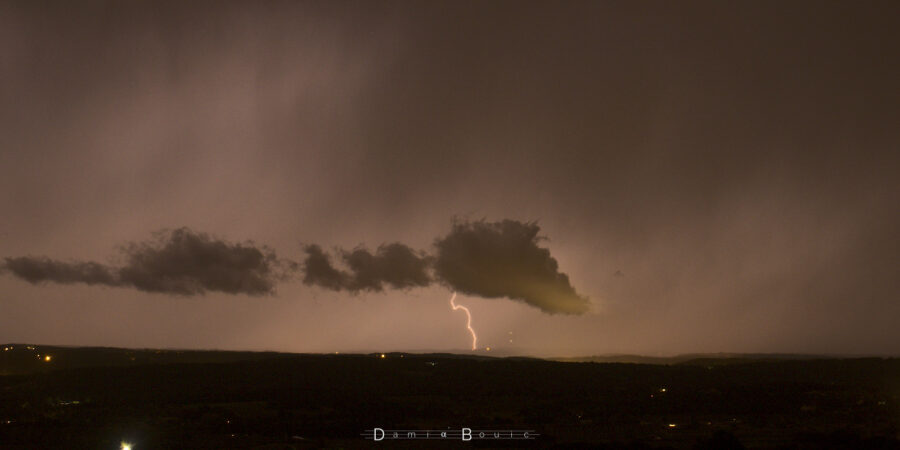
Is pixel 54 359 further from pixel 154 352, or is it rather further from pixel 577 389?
pixel 577 389

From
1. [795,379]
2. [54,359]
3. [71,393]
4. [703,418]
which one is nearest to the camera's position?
[703,418]

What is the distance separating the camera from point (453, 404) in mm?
81938

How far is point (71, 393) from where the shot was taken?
9562 centimetres

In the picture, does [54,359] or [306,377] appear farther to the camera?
[54,359]

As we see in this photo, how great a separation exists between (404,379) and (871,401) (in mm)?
65222

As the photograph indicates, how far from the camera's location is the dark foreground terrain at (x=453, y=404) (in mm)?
55000

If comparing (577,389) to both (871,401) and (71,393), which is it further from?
(71,393)

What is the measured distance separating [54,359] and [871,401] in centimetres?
16380

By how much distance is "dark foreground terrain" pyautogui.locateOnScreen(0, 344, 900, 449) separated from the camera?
180 ft

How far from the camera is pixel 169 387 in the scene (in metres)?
102

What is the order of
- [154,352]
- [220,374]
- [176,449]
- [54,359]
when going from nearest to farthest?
1. [176,449]
2. [220,374]
3. [54,359]
4. [154,352]

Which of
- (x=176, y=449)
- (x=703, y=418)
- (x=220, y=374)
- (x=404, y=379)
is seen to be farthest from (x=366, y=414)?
(x=220, y=374)

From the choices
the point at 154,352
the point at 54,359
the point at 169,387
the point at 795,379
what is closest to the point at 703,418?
the point at 795,379

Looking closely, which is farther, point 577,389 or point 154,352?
point 154,352
